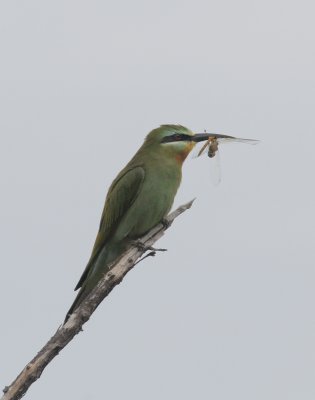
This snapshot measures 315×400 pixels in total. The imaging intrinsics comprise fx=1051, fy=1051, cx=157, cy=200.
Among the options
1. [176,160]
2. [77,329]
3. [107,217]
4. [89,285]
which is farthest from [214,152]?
[77,329]

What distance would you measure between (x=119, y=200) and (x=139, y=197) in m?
0.13

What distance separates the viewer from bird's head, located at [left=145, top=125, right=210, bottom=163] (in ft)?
21.2

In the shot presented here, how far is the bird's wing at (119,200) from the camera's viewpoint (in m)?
6.30

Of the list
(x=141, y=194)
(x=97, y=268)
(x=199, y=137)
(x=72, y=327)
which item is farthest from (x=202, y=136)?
(x=72, y=327)

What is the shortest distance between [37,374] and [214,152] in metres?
2.50

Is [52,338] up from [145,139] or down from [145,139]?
down

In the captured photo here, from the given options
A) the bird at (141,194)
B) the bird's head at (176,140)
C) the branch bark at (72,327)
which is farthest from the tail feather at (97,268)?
the bird's head at (176,140)

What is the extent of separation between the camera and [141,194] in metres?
6.33

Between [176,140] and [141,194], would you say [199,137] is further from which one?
[141,194]

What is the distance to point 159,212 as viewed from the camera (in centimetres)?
623

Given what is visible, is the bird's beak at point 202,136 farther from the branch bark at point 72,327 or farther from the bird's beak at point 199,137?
the branch bark at point 72,327

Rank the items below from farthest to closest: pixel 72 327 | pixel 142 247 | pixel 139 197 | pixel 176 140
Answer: pixel 176 140, pixel 139 197, pixel 142 247, pixel 72 327

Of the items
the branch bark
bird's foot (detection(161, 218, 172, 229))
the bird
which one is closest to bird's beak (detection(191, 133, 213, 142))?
the bird

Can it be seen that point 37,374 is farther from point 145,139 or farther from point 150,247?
point 145,139
